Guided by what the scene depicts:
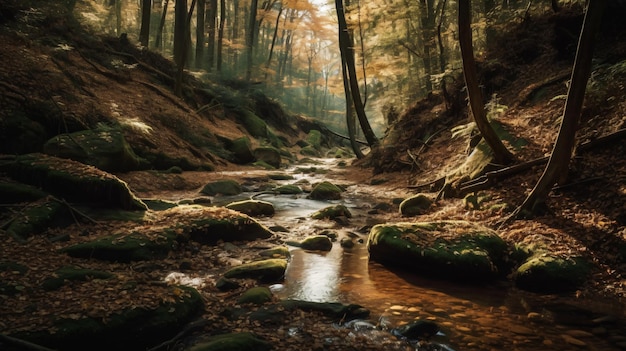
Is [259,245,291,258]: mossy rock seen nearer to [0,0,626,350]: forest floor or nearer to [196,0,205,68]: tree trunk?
[0,0,626,350]: forest floor

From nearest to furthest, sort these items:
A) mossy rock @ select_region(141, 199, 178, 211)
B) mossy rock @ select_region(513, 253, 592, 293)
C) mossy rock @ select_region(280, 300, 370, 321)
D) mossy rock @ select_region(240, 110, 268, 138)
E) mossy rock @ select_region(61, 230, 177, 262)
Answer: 1. mossy rock @ select_region(280, 300, 370, 321)
2. mossy rock @ select_region(513, 253, 592, 293)
3. mossy rock @ select_region(61, 230, 177, 262)
4. mossy rock @ select_region(141, 199, 178, 211)
5. mossy rock @ select_region(240, 110, 268, 138)

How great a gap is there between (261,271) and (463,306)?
269 centimetres

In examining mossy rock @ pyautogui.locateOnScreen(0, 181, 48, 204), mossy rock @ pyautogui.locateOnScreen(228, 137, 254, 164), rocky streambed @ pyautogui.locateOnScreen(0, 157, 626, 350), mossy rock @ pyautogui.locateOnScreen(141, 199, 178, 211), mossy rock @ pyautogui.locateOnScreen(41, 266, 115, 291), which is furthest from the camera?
mossy rock @ pyautogui.locateOnScreen(228, 137, 254, 164)

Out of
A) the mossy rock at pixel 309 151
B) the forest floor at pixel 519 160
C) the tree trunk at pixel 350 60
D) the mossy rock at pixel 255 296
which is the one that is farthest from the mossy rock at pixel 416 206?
the mossy rock at pixel 309 151

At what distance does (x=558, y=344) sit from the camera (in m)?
3.65

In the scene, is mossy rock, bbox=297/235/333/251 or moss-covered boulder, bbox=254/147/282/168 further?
moss-covered boulder, bbox=254/147/282/168

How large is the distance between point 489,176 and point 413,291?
12.9ft

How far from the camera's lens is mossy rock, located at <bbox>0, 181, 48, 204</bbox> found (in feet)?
17.8

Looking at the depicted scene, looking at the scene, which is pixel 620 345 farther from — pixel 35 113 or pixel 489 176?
pixel 35 113

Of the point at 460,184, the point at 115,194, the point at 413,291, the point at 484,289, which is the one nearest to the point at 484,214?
the point at 460,184

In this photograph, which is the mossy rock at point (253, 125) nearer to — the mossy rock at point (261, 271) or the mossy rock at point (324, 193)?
the mossy rock at point (324, 193)

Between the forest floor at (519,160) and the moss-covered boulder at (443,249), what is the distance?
26.1 inches

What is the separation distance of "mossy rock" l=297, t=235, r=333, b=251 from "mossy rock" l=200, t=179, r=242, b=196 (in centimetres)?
474

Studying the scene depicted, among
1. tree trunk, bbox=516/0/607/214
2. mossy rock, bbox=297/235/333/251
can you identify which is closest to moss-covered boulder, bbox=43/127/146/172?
mossy rock, bbox=297/235/333/251
